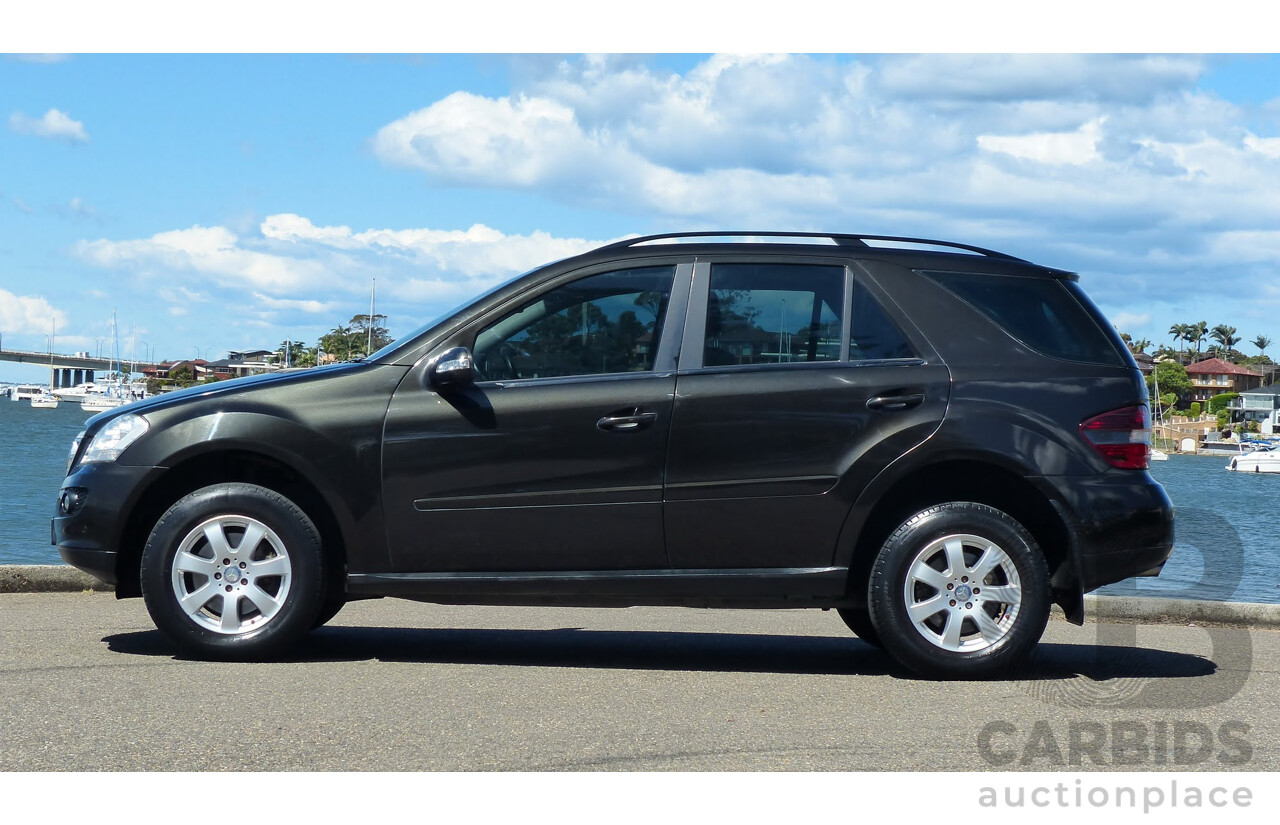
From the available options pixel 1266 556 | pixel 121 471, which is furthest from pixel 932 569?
pixel 1266 556

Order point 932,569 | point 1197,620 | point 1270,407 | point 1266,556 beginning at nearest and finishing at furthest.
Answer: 1. point 932,569
2. point 1197,620
3. point 1266,556
4. point 1270,407

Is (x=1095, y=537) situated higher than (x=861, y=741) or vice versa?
(x=1095, y=537)

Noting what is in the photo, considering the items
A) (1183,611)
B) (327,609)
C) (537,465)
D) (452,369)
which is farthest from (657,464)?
(1183,611)

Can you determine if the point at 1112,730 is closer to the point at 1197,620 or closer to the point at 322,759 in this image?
the point at 322,759

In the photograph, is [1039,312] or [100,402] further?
[100,402]

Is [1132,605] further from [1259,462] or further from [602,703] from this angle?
[1259,462]

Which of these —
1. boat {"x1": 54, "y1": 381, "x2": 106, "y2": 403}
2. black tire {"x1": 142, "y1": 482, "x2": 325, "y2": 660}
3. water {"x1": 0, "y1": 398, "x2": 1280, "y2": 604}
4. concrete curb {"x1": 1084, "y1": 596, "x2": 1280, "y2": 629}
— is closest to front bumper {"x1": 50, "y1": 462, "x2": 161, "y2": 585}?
black tire {"x1": 142, "y1": 482, "x2": 325, "y2": 660}

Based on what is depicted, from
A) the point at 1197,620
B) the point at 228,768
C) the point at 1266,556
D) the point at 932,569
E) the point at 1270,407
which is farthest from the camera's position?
the point at 1270,407

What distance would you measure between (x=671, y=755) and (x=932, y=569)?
185 centimetres

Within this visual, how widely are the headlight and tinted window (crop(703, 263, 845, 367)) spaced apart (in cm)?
248

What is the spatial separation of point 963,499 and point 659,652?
159 centimetres

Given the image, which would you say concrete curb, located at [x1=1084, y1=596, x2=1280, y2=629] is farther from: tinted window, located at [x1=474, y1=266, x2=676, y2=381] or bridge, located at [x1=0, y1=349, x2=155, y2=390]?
bridge, located at [x1=0, y1=349, x2=155, y2=390]

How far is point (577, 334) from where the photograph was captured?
6.15m

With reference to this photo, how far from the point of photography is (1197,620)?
812cm
